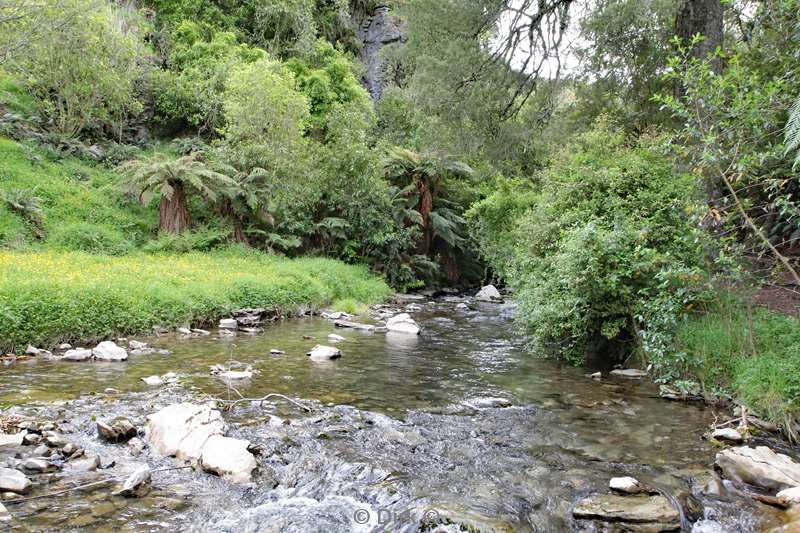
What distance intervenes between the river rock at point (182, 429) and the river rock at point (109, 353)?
327cm

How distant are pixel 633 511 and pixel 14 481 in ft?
15.9

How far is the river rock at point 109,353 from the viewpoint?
834 cm

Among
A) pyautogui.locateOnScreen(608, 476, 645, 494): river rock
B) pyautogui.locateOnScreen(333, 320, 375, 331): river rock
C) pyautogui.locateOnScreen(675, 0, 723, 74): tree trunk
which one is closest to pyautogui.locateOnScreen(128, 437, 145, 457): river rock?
pyautogui.locateOnScreen(608, 476, 645, 494): river rock

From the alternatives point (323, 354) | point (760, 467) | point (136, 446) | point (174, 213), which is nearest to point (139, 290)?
point (323, 354)

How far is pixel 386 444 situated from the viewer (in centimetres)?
543

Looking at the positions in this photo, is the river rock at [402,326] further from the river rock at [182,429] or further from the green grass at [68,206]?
the green grass at [68,206]

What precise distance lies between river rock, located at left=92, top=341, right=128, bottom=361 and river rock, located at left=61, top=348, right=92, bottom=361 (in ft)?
0.29

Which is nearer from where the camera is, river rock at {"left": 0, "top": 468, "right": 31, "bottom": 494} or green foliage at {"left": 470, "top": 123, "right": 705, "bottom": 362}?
river rock at {"left": 0, "top": 468, "right": 31, "bottom": 494}

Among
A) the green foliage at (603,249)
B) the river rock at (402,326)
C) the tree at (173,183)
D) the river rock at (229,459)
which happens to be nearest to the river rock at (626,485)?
the green foliage at (603,249)

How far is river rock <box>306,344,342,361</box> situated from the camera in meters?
9.34

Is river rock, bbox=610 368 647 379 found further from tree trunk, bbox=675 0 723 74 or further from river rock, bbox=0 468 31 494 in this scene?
river rock, bbox=0 468 31 494

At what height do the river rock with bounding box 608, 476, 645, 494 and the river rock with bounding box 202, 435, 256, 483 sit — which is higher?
the river rock with bounding box 608, 476, 645, 494

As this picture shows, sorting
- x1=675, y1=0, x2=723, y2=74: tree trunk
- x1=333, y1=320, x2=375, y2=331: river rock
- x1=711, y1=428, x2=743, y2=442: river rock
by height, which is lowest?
x1=333, y1=320, x2=375, y2=331: river rock

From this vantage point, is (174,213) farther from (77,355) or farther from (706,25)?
(706,25)
